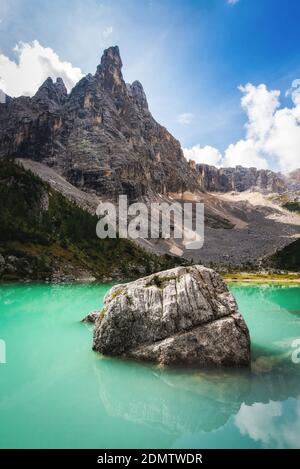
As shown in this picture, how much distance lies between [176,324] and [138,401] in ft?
23.2

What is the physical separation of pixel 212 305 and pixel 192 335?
115 inches

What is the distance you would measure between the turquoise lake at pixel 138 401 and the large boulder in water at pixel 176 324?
47.3 inches

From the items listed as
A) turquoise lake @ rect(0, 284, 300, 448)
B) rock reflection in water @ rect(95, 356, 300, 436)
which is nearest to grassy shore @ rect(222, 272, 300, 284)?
turquoise lake @ rect(0, 284, 300, 448)

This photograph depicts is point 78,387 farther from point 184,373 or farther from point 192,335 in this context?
point 192,335

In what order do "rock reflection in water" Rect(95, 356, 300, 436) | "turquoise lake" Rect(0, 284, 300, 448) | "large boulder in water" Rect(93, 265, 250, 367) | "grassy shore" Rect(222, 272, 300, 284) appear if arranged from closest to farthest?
"turquoise lake" Rect(0, 284, 300, 448) < "rock reflection in water" Rect(95, 356, 300, 436) < "large boulder in water" Rect(93, 265, 250, 367) < "grassy shore" Rect(222, 272, 300, 284)

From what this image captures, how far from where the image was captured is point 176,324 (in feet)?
84.4

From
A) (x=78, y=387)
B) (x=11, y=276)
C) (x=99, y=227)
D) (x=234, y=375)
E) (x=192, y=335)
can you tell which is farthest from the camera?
(x=99, y=227)

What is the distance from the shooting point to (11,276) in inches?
3868

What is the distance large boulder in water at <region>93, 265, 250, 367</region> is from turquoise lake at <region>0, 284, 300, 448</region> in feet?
3.94

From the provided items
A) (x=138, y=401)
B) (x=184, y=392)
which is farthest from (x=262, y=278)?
(x=138, y=401)

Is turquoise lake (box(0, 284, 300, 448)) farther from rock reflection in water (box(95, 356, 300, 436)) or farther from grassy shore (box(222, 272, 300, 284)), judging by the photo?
grassy shore (box(222, 272, 300, 284))

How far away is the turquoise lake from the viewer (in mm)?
15461
